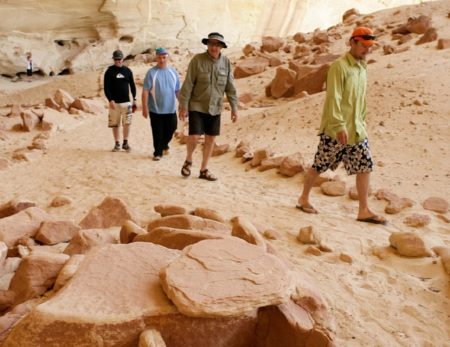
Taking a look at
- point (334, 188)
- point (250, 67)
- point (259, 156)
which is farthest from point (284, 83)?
point (334, 188)

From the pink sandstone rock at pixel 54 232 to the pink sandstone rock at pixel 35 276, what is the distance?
701 millimetres

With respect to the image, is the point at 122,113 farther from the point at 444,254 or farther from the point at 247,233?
the point at 444,254

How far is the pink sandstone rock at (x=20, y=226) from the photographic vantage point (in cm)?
279

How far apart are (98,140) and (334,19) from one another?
15.0 m

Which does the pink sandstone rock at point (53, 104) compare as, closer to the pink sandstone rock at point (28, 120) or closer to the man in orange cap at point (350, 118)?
the pink sandstone rock at point (28, 120)

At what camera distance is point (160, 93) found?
537 centimetres

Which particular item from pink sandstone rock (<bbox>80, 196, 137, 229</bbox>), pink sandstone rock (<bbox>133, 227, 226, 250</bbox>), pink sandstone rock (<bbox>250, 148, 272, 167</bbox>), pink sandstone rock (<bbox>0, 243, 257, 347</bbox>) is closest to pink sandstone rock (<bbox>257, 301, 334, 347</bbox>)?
pink sandstone rock (<bbox>0, 243, 257, 347</bbox>)

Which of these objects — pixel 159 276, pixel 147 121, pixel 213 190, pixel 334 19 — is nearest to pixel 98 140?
pixel 147 121

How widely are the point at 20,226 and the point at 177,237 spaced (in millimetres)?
1215

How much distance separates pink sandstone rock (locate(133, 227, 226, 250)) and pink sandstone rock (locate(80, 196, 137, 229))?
0.94 metres

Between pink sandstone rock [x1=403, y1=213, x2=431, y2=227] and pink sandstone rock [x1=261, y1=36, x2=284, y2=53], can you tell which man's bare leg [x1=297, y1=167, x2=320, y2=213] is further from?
pink sandstone rock [x1=261, y1=36, x2=284, y2=53]

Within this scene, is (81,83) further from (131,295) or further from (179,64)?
(131,295)

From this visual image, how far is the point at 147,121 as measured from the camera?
8.67 meters

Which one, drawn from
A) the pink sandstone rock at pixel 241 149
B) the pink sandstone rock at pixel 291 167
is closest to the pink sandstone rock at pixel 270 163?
the pink sandstone rock at pixel 291 167
